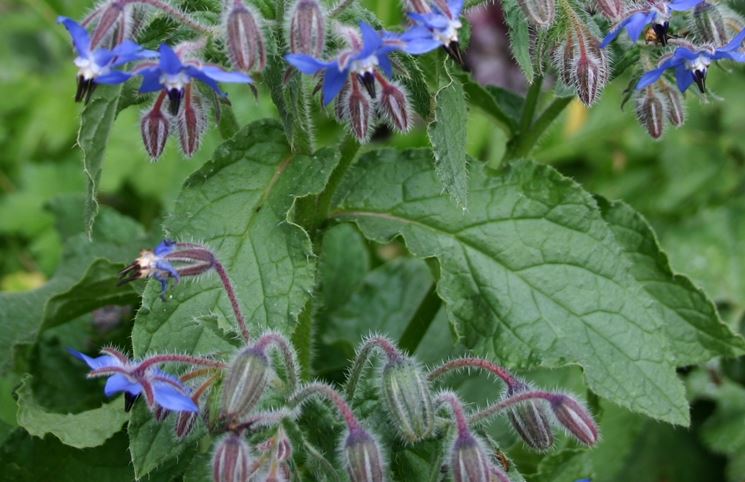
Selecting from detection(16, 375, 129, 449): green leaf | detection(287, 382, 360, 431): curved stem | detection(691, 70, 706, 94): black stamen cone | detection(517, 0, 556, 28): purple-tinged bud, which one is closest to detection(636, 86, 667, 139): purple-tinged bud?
detection(691, 70, 706, 94): black stamen cone

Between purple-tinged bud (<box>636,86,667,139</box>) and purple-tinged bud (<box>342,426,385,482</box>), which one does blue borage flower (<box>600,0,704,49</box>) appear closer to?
purple-tinged bud (<box>636,86,667,139</box>)

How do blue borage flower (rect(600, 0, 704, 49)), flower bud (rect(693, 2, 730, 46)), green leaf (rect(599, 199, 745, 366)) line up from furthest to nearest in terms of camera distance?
green leaf (rect(599, 199, 745, 366)), flower bud (rect(693, 2, 730, 46)), blue borage flower (rect(600, 0, 704, 49))

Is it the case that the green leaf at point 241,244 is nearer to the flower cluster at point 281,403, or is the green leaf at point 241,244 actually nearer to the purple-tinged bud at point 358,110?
the flower cluster at point 281,403

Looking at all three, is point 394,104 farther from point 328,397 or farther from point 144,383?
point 144,383

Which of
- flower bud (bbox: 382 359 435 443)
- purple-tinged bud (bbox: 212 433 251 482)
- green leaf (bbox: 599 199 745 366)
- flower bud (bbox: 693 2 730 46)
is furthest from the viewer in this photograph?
green leaf (bbox: 599 199 745 366)

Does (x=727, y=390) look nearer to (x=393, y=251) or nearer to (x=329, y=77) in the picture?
(x=393, y=251)

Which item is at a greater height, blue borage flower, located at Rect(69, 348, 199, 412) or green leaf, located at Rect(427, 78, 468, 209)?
green leaf, located at Rect(427, 78, 468, 209)

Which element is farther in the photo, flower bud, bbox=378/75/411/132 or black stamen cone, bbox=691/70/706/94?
black stamen cone, bbox=691/70/706/94

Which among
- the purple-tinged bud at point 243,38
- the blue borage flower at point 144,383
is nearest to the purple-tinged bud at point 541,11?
the purple-tinged bud at point 243,38
